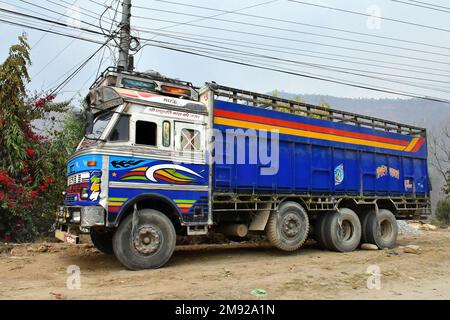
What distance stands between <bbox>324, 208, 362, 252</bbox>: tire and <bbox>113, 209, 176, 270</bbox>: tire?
4787 mm

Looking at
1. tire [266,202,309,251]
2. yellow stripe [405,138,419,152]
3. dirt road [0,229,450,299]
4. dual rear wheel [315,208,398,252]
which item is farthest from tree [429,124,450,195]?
tire [266,202,309,251]

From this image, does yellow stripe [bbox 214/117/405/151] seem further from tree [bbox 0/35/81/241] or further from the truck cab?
tree [bbox 0/35/81/241]

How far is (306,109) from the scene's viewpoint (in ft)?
36.9

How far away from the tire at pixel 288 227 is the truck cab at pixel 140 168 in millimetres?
A: 1829

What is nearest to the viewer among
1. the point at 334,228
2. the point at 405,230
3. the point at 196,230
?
the point at 196,230

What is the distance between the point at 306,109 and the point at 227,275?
525cm

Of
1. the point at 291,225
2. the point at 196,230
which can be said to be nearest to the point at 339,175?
the point at 291,225

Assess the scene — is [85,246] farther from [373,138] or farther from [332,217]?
[373,138]

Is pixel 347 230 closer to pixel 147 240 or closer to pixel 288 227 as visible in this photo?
pixel 288 227

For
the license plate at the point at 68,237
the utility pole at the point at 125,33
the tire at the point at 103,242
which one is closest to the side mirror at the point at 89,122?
the license plate at the point at 68,237

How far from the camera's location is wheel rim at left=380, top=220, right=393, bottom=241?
496 inches

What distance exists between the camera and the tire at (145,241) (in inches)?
306

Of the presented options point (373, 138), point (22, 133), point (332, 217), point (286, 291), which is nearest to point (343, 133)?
point (373, 138)

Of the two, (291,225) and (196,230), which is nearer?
(196,230)
